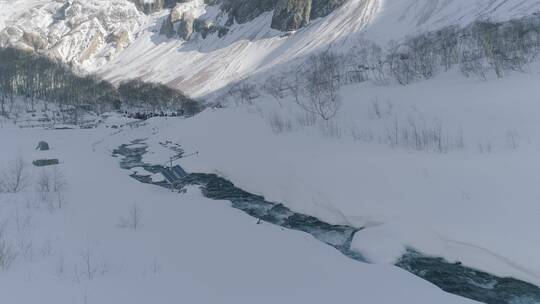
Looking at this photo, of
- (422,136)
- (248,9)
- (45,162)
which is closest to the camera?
(422,136)

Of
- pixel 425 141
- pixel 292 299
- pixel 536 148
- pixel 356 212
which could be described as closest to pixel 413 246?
pixel 356 212

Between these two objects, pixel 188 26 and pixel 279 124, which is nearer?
pixel 279 124

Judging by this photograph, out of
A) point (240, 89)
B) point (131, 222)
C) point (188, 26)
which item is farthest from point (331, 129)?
point (188, 26)

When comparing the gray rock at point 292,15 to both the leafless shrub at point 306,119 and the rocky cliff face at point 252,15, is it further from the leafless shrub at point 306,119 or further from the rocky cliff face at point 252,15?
the leafless shrub at point 306,119

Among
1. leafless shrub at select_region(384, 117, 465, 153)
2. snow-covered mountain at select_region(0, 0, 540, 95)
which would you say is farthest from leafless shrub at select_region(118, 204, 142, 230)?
snow-covered mountain at select_region(0, 0, 540, 95)

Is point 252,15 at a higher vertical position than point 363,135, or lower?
higher

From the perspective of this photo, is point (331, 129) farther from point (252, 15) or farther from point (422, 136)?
point (252, 15)

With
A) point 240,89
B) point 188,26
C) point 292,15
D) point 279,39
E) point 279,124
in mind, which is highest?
point 188,26
